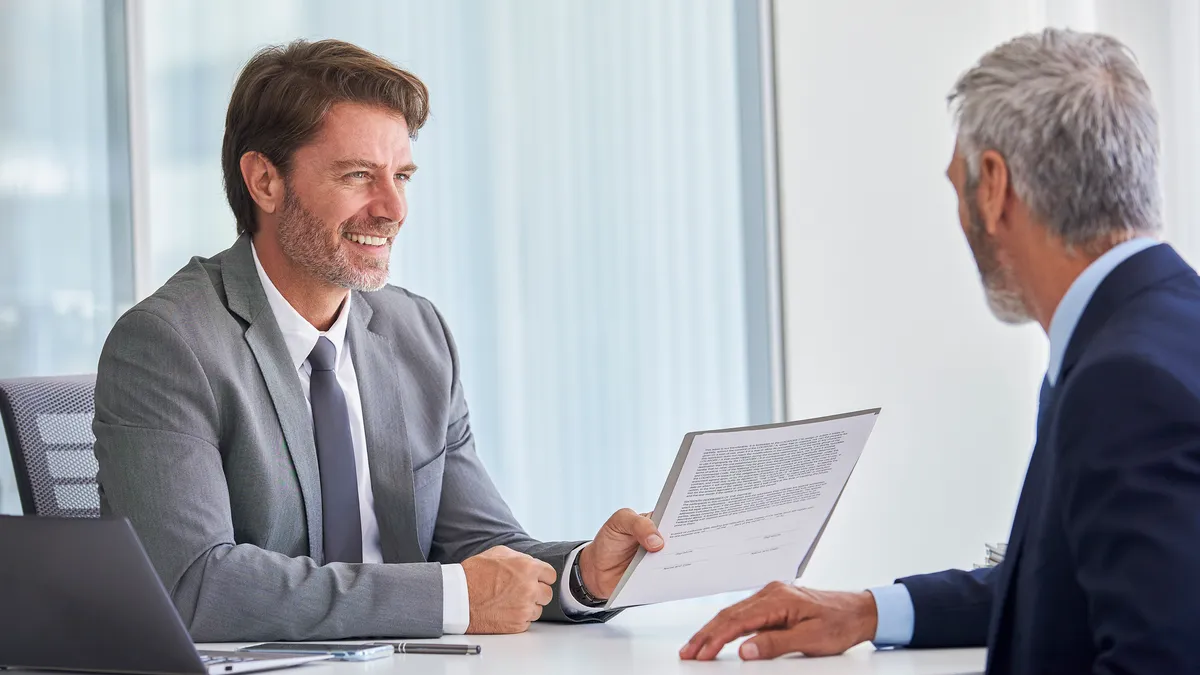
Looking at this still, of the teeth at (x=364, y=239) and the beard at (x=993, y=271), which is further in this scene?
the teeth at (x=364, y=239)

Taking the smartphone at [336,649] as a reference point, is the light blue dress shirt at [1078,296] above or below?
above

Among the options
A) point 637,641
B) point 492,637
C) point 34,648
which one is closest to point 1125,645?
point 637,641

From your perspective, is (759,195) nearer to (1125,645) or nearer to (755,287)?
(755,287)

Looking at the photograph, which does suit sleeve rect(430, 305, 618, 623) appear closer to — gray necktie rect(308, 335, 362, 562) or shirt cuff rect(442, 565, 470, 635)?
gray necktie rect(308, 335, 362, 562)

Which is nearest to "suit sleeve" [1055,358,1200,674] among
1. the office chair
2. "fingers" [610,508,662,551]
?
"fingers" [610,508,662,551]

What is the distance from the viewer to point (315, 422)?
75.0 inches

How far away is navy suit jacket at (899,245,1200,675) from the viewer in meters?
0.93

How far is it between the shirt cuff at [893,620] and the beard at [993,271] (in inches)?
14.6

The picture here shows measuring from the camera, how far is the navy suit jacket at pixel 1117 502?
3.07 ft

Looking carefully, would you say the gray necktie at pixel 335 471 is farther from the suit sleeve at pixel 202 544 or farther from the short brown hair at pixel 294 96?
the short brown hair at pixel 294 96

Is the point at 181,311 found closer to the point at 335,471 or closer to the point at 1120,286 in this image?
the point at 335,471

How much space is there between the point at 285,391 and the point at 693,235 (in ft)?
6.92

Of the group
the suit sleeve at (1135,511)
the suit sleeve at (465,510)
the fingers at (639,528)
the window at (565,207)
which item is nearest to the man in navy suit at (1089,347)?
the suit sleeve at (1135,511)

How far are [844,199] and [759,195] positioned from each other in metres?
0.26
